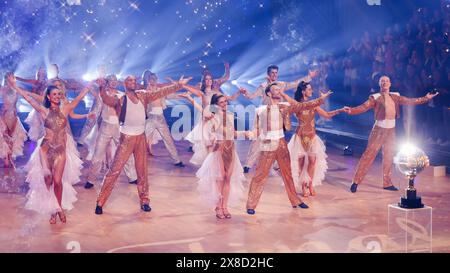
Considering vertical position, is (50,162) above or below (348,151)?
below

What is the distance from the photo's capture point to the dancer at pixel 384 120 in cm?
976

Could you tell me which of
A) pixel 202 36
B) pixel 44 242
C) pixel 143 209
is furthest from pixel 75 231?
pixel 202 36

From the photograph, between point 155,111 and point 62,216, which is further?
point 155,111

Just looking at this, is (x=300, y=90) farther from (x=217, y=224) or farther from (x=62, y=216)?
(x=62, y=216)

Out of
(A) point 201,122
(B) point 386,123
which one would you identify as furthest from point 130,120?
(B) point 386,123

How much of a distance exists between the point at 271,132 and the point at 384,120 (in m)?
2.33

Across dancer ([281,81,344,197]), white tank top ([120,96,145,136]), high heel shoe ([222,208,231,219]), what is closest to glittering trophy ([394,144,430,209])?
high heel shoe ([222,208,231,219])


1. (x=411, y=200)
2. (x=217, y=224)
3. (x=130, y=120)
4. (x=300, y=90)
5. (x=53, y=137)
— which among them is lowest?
(x=217, y=224)

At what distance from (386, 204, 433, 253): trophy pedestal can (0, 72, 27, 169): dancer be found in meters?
7.06

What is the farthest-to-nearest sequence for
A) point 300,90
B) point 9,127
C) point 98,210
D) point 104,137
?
point 9,127, point 104,137, point 300,90, point 98,210

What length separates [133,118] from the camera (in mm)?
8312

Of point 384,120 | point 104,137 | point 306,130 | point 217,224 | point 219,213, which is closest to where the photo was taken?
point 217,224

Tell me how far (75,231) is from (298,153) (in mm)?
3505

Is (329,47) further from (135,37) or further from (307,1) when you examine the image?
(135,37)
